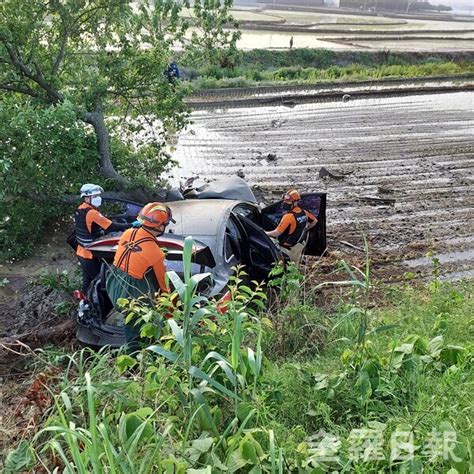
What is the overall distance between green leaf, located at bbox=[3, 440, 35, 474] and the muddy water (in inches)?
255

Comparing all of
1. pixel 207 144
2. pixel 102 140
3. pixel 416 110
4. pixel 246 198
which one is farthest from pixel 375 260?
pixel 416 110

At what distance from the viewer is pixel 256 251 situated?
6.48m

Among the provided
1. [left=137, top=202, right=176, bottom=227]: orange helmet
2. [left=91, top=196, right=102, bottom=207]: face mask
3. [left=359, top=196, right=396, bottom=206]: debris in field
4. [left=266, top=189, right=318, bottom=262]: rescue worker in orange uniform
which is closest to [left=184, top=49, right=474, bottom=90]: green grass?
[left=359, top=196, right=396, bottom=206]: debris in field

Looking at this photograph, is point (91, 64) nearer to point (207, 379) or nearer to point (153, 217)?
point (153, 217)

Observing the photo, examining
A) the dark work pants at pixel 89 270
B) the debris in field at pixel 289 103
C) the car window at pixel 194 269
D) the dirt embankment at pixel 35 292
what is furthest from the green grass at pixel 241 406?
the debris in field at pixel 289 103

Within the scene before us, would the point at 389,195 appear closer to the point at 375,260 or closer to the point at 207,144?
the point at 375,260

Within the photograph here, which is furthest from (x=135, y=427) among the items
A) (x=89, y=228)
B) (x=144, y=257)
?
(x=89, y=228)

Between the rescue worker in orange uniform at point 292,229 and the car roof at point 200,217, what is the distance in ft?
2.66

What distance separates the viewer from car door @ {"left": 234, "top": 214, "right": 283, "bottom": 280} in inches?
253

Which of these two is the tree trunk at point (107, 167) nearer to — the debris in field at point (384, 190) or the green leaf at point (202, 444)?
the debris in field at point (384, 190)

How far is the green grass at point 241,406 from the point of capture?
2.32 metres

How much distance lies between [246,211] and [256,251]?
1008 mm

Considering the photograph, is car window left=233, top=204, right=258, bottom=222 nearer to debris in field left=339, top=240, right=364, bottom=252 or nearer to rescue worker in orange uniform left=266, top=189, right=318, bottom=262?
rescue worker in orange uniform left=266, top=189, right=318, bottom=262

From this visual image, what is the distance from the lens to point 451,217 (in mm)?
10141
